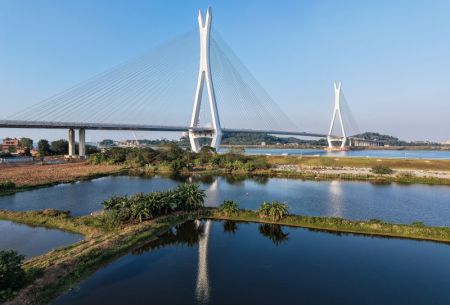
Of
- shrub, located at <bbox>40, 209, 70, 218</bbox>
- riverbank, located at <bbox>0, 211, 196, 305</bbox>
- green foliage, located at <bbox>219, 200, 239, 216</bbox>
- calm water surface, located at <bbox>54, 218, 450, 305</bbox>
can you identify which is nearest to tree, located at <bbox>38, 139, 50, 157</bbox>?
riverbank, located at <bbox>0, 211, 196, 305</bbox>

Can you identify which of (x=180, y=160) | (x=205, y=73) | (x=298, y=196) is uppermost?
(x=205, y=73)

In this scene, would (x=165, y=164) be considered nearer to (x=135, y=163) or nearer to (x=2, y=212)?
(x=135, y=163)

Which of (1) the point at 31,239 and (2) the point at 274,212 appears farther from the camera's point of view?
(2) the point at 274,212

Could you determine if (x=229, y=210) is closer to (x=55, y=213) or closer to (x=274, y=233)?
(x=274, y=233)

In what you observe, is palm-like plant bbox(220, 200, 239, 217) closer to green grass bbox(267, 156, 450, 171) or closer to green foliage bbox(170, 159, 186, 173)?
green foliage bbox(170, 159, 186, 173)

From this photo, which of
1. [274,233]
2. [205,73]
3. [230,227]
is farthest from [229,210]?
[205,73]

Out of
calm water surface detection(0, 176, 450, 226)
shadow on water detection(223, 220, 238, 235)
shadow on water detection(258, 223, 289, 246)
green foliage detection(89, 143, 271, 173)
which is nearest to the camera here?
shadow on water detection(258, 223, 289, 246)

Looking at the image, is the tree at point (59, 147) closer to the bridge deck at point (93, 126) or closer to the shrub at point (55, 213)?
the bridge deck at point (93, 126)
